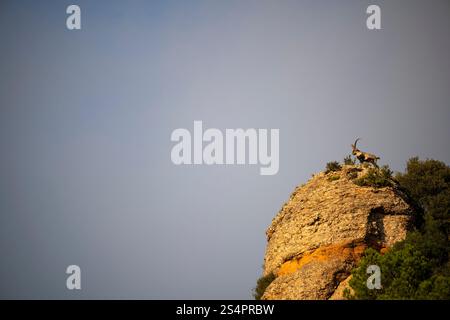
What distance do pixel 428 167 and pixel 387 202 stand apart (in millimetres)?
10953

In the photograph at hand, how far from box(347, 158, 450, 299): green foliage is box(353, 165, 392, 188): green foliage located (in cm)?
353

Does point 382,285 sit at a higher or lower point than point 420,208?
lower

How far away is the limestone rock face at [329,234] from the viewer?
42.3m

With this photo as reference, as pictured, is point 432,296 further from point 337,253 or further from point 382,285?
point 337,253

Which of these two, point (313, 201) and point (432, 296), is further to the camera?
point (313, 201)

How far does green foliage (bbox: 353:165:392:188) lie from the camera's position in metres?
48.3

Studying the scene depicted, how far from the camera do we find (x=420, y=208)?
5178 centimetres

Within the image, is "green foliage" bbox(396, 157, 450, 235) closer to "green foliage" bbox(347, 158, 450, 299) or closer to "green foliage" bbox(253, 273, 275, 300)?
"green foliage" bbox(347, 158, 450, 299)

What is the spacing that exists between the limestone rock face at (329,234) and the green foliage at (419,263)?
71.2 inches

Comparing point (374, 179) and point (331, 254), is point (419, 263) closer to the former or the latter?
point (331, 254)

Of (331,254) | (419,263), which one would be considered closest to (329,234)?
(331,254)

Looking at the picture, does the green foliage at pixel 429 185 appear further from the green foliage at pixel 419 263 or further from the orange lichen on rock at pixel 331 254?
the orange lichen on rock at pixel 331 254

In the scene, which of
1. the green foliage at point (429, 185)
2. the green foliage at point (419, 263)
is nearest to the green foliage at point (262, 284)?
the green foliage at point (419, 263)
